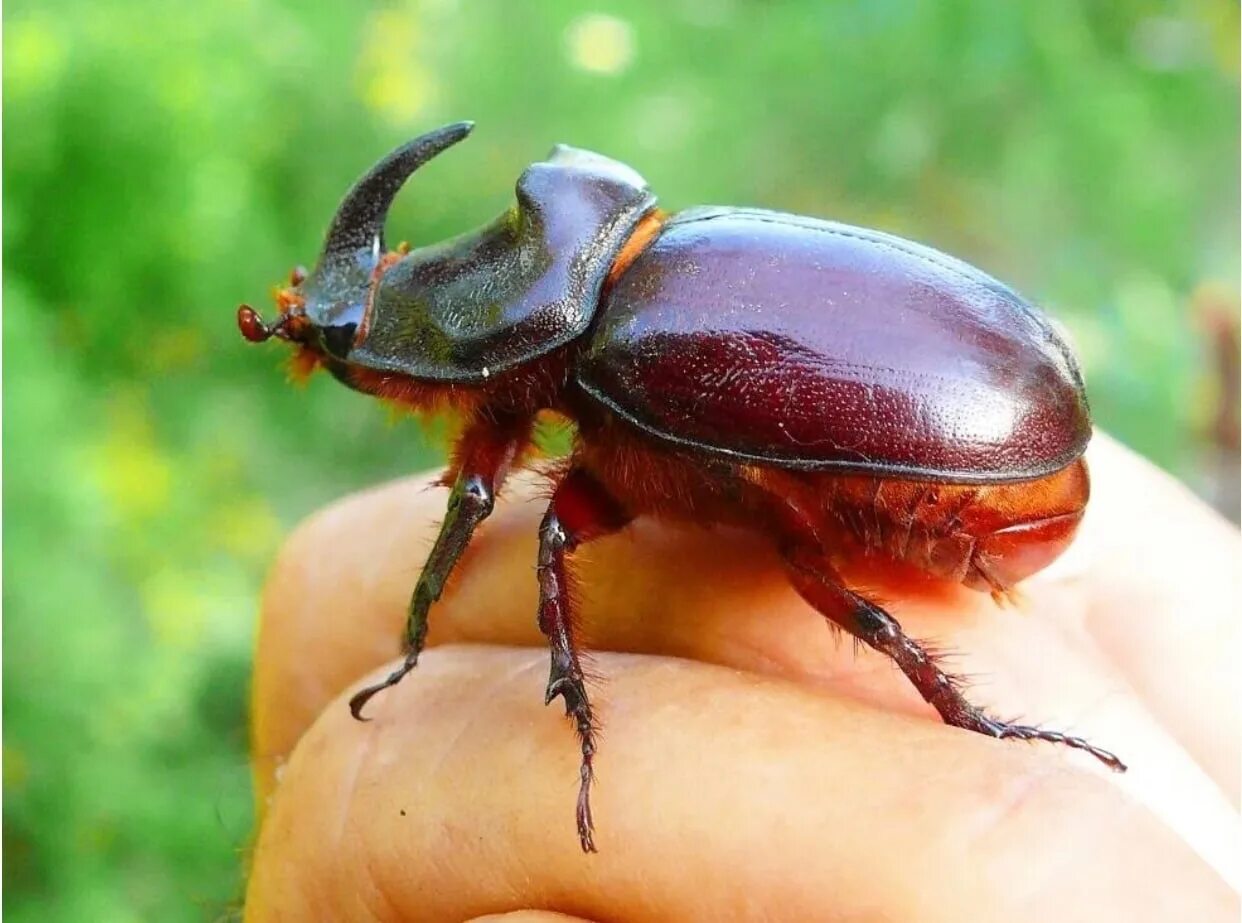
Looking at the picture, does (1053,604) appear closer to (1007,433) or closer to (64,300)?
(1007,433)

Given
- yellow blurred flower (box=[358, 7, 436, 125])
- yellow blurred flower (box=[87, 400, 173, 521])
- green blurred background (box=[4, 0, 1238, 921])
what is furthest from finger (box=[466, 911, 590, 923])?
yellow blurred flower (box=[358, 7, 436, 125])

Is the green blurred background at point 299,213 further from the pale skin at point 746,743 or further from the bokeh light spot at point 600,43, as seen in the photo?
the pale skin at point 746,743

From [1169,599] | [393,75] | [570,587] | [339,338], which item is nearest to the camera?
[570,587]

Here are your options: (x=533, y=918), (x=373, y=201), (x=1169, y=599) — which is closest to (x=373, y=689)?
(x=533, y=918)

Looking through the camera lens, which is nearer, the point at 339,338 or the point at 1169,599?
the point at 1169,599

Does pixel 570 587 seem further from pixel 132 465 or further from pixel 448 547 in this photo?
pixel 132 465

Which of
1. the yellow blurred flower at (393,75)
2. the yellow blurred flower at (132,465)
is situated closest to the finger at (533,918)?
the yellow blurred flower at (132,465)
